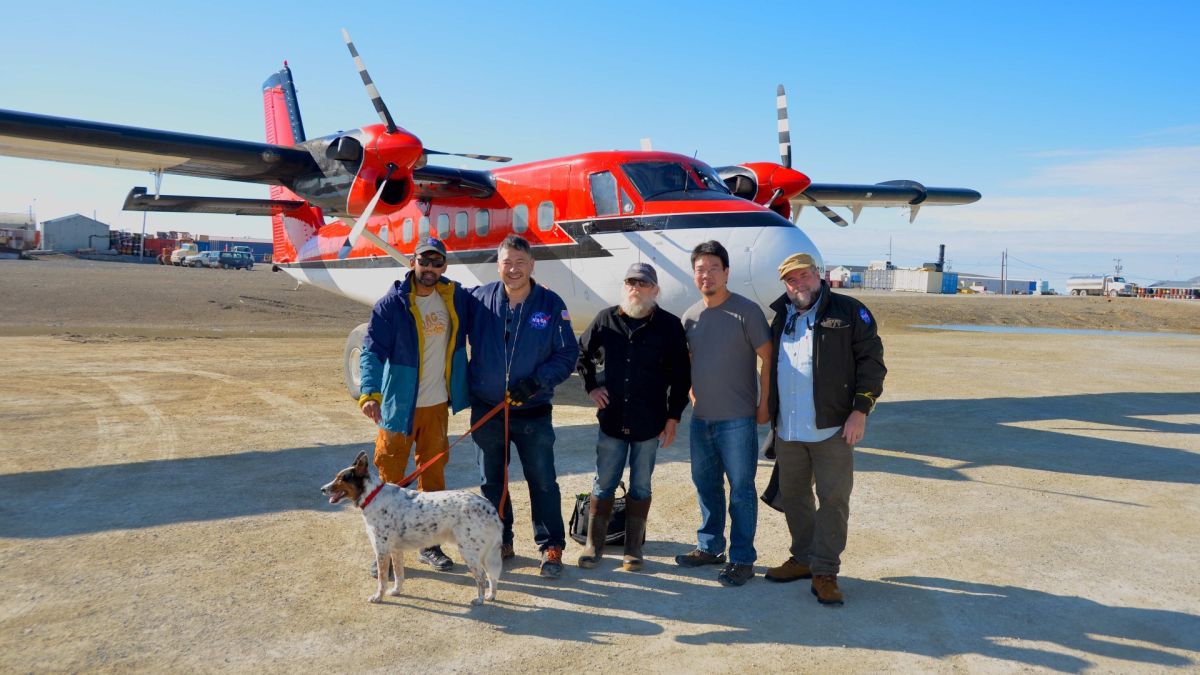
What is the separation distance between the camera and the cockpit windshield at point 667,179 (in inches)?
354

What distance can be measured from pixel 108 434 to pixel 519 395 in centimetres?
599

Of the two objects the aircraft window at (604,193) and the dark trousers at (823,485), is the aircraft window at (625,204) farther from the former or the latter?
the dark trousers at (823,485)

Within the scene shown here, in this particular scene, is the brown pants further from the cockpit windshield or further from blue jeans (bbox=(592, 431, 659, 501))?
the cockpit windshield

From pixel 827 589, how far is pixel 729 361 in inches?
57.1

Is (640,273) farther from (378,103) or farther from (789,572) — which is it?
(378,103)

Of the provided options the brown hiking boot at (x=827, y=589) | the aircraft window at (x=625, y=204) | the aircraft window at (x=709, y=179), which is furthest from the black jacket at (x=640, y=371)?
the aircraft window at (x=709, y=179)

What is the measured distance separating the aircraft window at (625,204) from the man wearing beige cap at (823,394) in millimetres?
4524

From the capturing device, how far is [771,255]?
788cm

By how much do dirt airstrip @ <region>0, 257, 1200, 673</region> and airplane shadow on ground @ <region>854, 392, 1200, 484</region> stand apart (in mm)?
56

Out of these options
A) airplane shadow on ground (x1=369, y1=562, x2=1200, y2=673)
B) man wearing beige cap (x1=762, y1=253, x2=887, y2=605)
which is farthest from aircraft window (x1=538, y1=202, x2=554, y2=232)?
airplane shadow on ground (x1=369, y1=562, x2=1200, y2=673)

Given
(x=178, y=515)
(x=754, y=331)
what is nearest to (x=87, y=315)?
(x=178, y=515)

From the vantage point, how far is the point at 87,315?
23438 millimetres

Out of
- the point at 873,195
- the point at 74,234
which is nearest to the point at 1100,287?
the point at 873,195

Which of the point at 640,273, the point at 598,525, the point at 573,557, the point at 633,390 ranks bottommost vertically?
the point at 573,557
